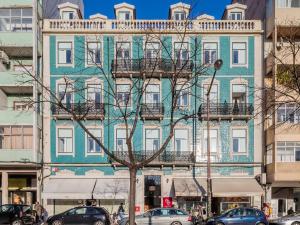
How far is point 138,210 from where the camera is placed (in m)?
38.3

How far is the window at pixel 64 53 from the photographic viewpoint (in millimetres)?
39438

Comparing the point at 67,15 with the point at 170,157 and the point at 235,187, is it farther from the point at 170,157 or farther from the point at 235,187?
the point at 235,187

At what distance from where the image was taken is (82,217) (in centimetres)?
3141

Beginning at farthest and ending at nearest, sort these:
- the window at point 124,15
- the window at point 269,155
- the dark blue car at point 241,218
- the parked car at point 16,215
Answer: the window at point 124,15
the window at point 269,155
the parked car at point 16,215
the dark blue car at point 241,218

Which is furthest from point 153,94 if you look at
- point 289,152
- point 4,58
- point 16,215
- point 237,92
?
point 16,215

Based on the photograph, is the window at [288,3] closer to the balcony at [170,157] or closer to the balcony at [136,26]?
the balcony at [136,26]

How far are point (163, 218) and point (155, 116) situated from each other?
8.93 meters

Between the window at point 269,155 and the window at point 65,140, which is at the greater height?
the window at point 65,140

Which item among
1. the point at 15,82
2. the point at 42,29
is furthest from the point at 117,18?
the point at 15,82

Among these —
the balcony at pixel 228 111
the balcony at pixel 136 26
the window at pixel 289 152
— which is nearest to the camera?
the window at pixel 289 152

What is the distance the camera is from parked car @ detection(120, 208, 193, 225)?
Answer: 3136 centimetres

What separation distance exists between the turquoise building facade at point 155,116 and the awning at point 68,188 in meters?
0.19

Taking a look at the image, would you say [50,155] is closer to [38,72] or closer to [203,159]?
[38,72]

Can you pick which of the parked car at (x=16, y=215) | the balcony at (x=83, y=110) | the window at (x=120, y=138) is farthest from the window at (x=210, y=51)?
the parked car at (x=16, y=215)
